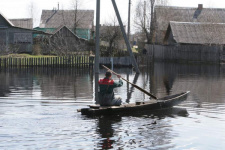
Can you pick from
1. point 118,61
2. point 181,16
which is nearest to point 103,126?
point 118,61

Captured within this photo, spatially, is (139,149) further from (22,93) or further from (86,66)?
(86,66)

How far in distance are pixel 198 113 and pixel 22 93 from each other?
9.64 meters

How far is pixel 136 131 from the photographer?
483 inches

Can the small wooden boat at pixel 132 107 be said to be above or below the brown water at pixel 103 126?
above

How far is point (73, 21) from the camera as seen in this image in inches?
3049

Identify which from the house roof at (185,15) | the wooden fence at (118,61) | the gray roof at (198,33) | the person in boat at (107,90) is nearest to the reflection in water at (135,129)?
the person in boat at (107,90)

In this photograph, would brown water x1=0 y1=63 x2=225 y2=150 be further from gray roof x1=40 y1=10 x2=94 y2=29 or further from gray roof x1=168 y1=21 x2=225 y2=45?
gray roof x1=40 y1=10 x2=94 y2=29

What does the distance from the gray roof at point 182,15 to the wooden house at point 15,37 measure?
20945 millimetres

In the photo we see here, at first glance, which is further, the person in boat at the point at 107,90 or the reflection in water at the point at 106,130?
the person in boat at the point at 107,90

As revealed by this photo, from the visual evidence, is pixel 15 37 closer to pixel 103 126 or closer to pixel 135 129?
pixel 103 126

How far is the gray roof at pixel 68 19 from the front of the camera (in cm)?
7706

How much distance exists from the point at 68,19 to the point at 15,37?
24.9 meters

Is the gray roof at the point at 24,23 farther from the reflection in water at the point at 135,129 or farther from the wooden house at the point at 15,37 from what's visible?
the reflection in water at the point at 135,129

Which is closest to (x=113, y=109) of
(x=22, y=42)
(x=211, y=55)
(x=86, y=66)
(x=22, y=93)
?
(x=22, y=93)
